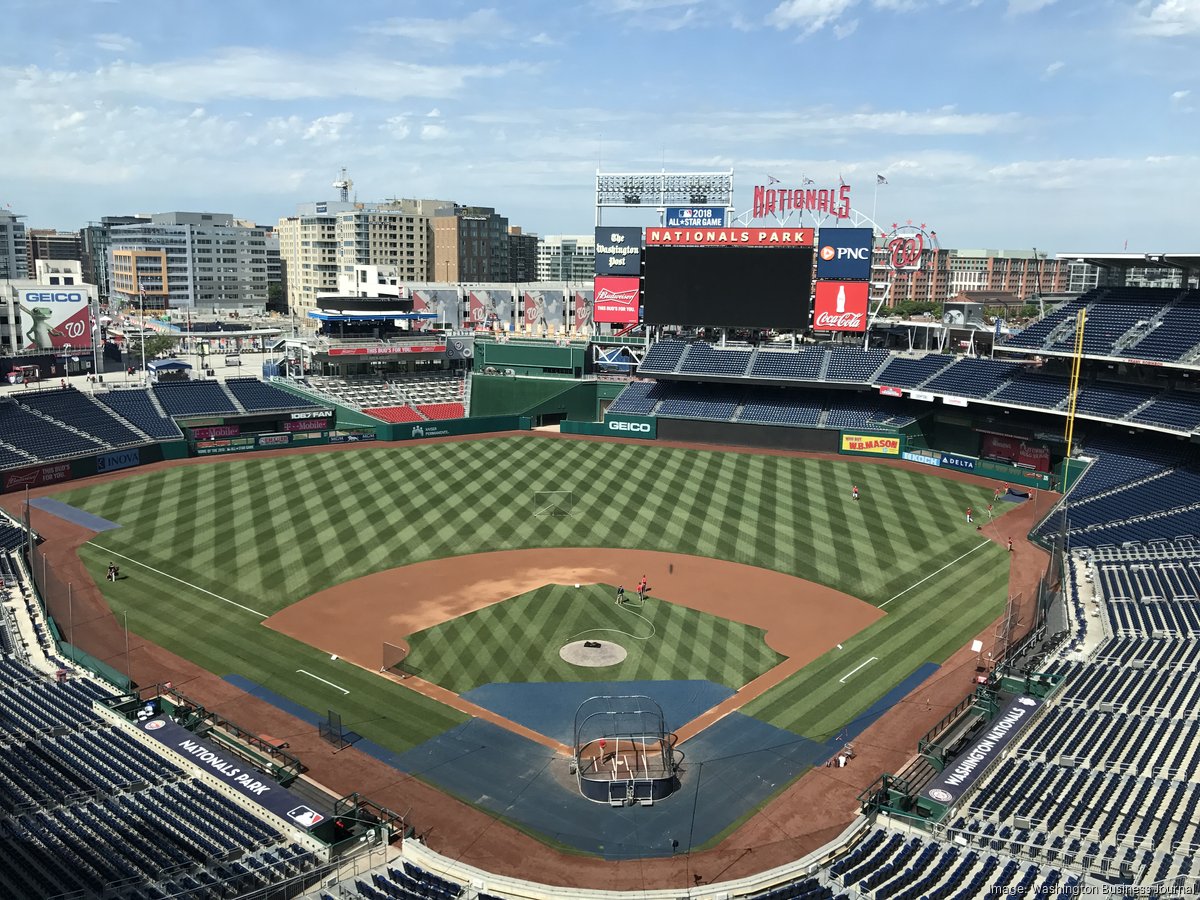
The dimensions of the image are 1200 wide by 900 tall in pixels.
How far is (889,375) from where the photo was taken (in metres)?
59.4

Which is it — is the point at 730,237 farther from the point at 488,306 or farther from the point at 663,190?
the point at 488,306

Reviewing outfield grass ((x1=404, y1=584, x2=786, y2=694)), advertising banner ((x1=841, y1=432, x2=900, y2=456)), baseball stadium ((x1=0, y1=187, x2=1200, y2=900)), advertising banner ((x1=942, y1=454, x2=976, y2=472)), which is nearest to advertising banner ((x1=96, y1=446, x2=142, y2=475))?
baseball stadium ((x1=0, y1=187, x2=1200, y2=900))

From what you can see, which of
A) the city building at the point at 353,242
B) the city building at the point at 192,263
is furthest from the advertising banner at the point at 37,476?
the city building at the point at 192,263

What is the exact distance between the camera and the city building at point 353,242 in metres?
155

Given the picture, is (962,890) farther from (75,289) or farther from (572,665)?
(75,289)

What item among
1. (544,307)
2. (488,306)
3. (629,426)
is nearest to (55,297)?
(488,306)

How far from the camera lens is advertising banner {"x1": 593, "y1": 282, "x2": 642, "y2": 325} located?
6531 centimetres

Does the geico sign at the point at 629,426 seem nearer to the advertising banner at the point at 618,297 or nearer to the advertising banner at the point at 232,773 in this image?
the advertising banner at the point at 618,297

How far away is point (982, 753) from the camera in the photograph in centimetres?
2089

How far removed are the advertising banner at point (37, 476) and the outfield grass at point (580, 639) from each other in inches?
1150

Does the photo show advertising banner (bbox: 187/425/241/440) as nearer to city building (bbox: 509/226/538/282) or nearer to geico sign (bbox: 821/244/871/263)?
geico sign (bbox: 821/244/871/263)

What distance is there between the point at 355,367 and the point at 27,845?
191 feet

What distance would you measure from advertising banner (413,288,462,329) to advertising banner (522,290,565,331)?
855 cm

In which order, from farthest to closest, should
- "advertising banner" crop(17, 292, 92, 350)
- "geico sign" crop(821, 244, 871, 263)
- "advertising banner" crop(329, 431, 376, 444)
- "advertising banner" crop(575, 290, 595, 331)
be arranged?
"advertising banner" crop(575, 290, 595, 331) < "advertising banner" crop(17, 292, 92, 350) < "advertising banner" crop(329, 431, 376, 444) < "geico sign" crop(821, 244, 871, 263)
